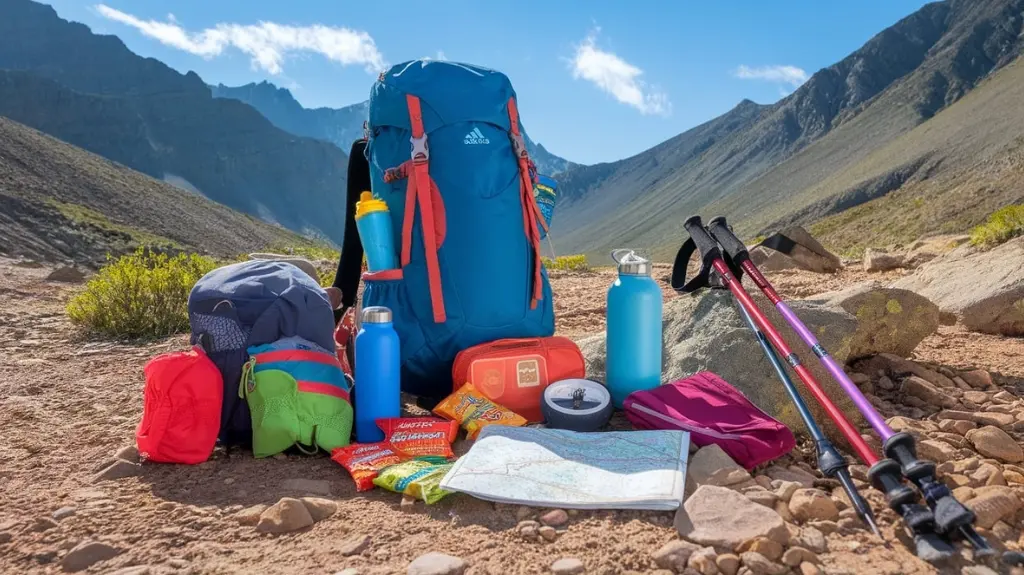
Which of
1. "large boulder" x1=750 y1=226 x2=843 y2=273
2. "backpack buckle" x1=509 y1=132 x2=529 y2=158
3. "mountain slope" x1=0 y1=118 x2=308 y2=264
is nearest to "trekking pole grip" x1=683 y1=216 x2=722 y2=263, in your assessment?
"backpack buckle" x1=509 y1=132 x2=529 y2=158

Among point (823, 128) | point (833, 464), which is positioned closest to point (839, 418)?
point (833, 464)

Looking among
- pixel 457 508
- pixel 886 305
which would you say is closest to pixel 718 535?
pixel 457 508

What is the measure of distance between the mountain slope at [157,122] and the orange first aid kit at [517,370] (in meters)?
139

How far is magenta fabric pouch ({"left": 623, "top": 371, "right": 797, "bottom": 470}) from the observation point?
8.09 ft

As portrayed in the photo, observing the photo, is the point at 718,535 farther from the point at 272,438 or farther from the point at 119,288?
the point at 119,288

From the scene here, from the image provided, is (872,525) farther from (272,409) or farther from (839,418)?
(272,409)

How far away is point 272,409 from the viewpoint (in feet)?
9.02

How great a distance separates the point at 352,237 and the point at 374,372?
1445 mm

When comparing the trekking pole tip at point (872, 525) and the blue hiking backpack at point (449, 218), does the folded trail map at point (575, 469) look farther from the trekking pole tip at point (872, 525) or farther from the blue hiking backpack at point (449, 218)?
the blue hiking backpack at point (449, 218)

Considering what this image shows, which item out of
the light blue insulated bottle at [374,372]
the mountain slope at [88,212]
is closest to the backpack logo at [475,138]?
the light blue insulated bottle at [374,372]

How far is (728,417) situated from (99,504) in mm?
2382

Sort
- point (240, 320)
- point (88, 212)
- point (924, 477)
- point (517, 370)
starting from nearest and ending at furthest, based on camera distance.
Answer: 1. point (924, 477)
2. point (240, 320)
3. point (517, 370)
4. point (88, 212)

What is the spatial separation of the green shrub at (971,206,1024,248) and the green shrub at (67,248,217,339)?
8174 millimetres

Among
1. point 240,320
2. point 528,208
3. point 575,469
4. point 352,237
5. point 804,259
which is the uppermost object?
point 804,259
